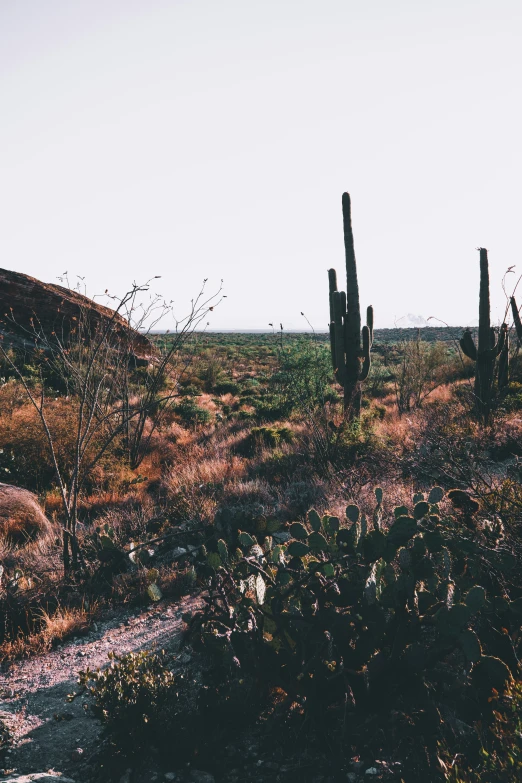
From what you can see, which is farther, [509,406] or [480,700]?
[509,406]

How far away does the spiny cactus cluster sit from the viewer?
7.46ft

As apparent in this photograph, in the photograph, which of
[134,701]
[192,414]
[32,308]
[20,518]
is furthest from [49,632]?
[32,308]

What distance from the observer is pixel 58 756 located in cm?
248

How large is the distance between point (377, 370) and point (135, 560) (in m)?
15.5

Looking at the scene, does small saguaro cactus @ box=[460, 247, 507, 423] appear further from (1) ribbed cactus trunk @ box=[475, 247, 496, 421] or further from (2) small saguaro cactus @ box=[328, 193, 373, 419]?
(2) small saguaro cactus @ box=[328, 193, 373, 419]

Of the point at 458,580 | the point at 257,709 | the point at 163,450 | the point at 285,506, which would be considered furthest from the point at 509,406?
the point at 257,709

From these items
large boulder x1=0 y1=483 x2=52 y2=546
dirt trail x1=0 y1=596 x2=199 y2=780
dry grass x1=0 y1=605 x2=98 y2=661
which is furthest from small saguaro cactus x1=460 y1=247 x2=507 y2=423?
dry grass x1=0 y1=605 x2=98 y2=661

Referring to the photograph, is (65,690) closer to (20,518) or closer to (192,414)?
(20,518)

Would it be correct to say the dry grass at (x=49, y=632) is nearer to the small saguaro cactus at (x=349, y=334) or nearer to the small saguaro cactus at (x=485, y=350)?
the small saguaro cactus at (x=349, y=334)

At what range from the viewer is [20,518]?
561cm

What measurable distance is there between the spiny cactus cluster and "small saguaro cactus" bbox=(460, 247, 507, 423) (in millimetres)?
7565

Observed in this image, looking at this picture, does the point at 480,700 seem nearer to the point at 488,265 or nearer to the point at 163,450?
the point at 163,450

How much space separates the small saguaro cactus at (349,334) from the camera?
9.44m

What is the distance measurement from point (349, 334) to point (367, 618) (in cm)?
757
